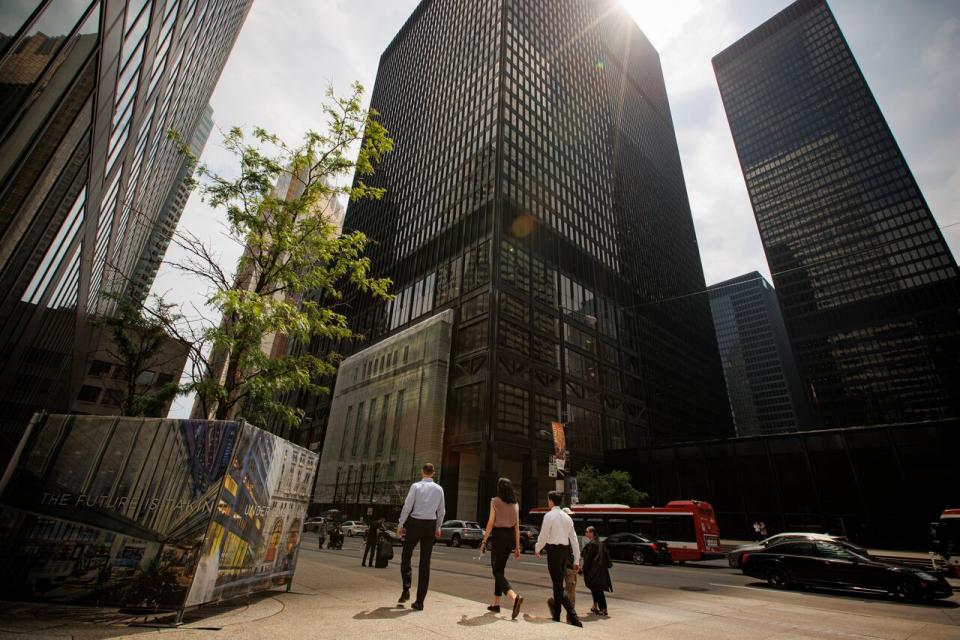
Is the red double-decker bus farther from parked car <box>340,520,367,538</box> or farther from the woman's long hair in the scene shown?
parked car <box>340,520,367,538</box>

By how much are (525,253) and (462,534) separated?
3313 cm

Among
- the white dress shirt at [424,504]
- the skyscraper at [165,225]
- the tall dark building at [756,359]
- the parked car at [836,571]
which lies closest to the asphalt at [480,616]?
the parked car at [836,571]

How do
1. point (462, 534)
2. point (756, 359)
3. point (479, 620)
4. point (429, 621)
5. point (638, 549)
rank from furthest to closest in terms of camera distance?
point (756, 359), point (462, 534), point (638, 549), point (479, 620), point (429, 621)

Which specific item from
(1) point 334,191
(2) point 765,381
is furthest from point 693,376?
(2) point 765,381

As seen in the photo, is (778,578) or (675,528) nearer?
(778,578)

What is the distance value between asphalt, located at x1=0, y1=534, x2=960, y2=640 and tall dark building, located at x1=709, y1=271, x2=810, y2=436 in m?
167

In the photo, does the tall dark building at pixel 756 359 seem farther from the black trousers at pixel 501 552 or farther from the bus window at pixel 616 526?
the black trousers at pixel 501 552

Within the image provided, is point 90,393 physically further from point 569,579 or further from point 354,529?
point 569,579

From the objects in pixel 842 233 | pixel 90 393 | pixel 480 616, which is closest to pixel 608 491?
pixel 480 616

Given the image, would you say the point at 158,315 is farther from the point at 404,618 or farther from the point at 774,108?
the point at 774,108

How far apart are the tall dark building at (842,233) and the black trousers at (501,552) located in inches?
4145

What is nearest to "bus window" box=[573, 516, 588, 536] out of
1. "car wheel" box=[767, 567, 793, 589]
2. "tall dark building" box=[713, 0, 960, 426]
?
"car wheel" box=[767, 567, 793, 589]

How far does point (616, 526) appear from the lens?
86.3ft

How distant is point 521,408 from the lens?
44281 mm
